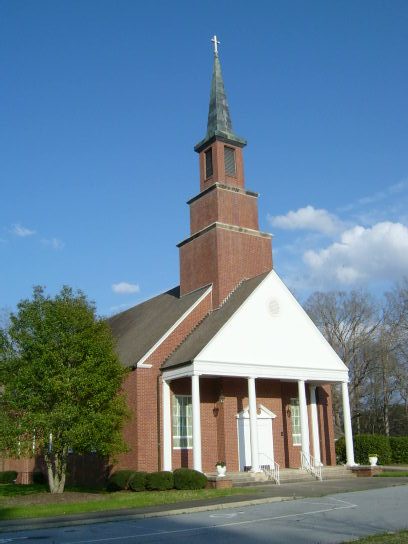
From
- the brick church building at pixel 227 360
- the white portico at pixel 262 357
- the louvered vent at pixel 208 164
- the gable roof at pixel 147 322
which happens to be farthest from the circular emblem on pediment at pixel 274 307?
the louvered vent at pixel 208 164

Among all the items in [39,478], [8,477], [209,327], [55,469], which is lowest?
[8,477]

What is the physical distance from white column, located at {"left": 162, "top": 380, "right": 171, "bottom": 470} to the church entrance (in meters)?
3.28

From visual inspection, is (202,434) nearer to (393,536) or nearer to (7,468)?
(393,536)

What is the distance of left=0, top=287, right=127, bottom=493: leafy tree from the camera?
21.3 meters

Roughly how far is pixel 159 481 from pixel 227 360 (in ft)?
18.2

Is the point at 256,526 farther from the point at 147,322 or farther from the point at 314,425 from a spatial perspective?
the point at 147,322

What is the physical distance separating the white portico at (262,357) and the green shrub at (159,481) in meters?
1.48

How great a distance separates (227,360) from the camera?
2497cm

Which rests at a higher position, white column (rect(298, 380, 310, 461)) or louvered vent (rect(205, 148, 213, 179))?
louvered vent (rect(205, 148, 213, 179))

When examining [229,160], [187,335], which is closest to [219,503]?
[187,335]

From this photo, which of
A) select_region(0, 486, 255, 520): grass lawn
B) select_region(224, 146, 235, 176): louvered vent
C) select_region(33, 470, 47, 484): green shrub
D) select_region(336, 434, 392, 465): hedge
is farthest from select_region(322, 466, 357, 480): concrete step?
select_region(33, 470, 47, 484): green shrub

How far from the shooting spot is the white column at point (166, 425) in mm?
25000

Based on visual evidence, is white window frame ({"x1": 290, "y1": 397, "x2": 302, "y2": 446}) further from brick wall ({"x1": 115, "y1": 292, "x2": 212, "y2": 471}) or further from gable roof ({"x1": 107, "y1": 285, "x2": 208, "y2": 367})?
gable roof ({"x1": 107, "y1": 285, "x2": 208, "y2": 367})

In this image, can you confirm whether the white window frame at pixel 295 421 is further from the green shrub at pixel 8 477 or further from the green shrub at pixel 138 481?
the green shrub at pixel 8 477
